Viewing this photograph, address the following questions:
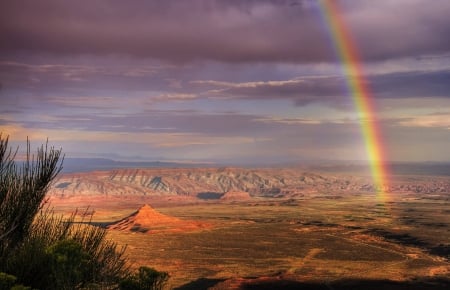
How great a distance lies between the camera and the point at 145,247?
10381 cm

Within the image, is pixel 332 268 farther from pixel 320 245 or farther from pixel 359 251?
pixel 320 245

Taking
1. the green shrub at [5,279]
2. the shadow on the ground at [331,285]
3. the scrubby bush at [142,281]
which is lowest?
the shadow on the ground at [331,285]

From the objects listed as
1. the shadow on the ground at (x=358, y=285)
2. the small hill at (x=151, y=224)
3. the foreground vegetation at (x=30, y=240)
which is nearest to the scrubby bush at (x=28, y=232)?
the foreground vegetation at (x=30, y=240)

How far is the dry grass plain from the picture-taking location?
6794cm

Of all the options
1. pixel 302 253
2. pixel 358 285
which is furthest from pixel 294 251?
pixel 358 285

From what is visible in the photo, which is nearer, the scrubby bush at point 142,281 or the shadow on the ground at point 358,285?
the scrubby bush at point 142,281

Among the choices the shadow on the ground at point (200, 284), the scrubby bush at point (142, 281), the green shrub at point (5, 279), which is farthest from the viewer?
the shadow on the ground at point (200, 284)

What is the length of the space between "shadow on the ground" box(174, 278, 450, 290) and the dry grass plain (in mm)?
130

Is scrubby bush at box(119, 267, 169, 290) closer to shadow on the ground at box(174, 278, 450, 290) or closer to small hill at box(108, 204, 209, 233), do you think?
shadow on the ground at box(174, 278, 450, 290)

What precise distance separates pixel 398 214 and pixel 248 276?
425 feet

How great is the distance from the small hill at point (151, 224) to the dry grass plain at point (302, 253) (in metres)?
4.97

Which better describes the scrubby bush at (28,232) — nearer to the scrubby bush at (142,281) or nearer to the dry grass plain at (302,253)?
the scrubby bush at (142,281)

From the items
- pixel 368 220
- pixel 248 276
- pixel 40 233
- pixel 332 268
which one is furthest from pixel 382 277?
pixel 368 220

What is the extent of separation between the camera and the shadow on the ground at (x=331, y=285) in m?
62.5
